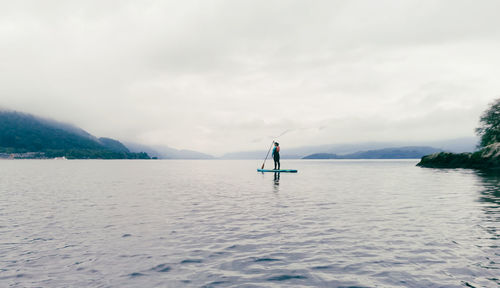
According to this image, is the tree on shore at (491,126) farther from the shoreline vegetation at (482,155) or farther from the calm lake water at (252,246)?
the calm lake water at (252,246)

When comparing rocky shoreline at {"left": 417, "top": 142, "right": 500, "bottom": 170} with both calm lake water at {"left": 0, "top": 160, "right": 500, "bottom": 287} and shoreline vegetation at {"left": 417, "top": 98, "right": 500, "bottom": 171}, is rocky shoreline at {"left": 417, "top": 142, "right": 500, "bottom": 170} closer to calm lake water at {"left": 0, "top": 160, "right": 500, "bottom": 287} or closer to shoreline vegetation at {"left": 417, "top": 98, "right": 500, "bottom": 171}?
shoreline vegetation at {"left": 417, "top": 98, "right": 500, "bottom": 171}

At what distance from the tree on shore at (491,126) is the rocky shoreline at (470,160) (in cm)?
1139

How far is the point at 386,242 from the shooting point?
11.6 meters

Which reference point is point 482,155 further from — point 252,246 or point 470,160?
point 252,246

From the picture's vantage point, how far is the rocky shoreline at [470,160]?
6775 centimetres

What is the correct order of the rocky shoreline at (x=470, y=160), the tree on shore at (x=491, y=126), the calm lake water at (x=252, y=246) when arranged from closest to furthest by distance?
1. the calm lake water at (x=252, y=246)
2. the rocky shoreline at (x=470, y=160)
3. the tree on shore at (x=491, y=126)

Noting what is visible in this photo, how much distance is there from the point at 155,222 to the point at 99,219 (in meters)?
3.37

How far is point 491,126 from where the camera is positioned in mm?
84250

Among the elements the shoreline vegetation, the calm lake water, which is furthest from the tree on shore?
the calm lake water

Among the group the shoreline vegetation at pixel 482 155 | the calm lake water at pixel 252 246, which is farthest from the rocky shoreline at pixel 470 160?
the calm lake water at pixel 252 246

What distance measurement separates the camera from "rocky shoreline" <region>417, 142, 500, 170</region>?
67750 mm

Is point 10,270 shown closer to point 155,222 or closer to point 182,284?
point 182,284

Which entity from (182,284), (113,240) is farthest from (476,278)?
(113,240)

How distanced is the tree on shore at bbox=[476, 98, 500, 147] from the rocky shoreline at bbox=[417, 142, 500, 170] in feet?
37.4
